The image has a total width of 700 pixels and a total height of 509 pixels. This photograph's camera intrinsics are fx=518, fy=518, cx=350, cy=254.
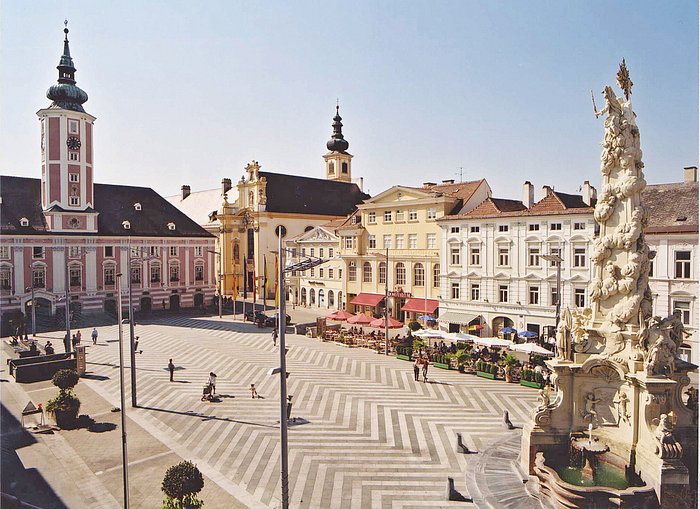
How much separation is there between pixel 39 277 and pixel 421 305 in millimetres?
39665

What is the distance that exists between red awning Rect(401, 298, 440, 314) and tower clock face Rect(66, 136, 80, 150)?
3985cm

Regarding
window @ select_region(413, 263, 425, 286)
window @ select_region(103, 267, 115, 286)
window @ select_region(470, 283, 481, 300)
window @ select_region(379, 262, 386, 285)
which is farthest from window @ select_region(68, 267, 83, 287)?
window @ select_region(470, 283, 481, 300)

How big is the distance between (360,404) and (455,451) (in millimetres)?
6956

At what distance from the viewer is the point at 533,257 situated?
4091cm

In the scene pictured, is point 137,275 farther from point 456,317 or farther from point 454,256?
point 456,317

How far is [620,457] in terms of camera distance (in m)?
16.3

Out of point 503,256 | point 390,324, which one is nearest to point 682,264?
point 503,256

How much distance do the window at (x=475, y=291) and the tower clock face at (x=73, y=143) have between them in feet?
148

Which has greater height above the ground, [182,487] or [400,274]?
[400,274]

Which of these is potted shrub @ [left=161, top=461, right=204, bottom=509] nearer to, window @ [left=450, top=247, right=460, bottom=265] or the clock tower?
window @ [left=450, top=247, right=460, bottom=265]

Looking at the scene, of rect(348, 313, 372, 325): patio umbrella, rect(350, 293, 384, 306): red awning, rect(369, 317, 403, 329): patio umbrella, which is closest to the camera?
rect(369, 317, 403, 329): patio umbrella

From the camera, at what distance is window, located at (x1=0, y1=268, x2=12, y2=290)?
51750 millimetres

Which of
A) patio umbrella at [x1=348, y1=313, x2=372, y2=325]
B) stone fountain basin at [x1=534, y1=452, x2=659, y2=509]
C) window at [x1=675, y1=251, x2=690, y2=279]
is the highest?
window at [x1=675, y1=251, x2=690, y2=279]

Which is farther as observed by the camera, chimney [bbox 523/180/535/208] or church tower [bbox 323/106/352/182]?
church tower [bbox 323/106/352/182]
